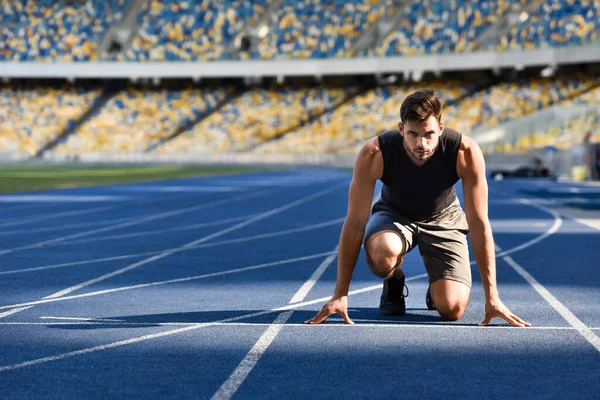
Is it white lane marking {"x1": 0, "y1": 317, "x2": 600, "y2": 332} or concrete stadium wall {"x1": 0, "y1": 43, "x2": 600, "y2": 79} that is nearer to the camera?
white lane marking {"x1": 0, "y1": 317, "x2": 600, "y2": 332}

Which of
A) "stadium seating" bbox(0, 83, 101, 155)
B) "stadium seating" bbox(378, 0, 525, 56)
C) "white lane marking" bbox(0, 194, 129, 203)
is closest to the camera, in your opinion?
"white lane marking" bbox(0, 194, 129, 203)

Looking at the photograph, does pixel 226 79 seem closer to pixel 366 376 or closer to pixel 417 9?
pixel 417 9

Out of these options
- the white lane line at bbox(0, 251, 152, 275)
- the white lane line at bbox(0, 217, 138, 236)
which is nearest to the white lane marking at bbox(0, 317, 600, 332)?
the white lane line at bbox(0, 251, 152, 275)

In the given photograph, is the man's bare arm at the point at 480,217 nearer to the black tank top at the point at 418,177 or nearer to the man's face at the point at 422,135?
the black tank top at the point at 418,177

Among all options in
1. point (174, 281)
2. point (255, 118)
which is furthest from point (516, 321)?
point (255, 118)

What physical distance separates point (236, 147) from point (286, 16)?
1192 centimetres

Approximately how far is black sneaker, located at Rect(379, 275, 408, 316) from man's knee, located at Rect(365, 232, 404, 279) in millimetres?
476

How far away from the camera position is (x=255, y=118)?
72000 millimetres

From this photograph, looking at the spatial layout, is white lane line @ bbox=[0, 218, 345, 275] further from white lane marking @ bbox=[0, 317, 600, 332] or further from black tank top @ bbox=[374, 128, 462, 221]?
black tank top @ bbox=[374, 128, 462, 221]

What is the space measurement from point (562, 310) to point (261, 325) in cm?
243

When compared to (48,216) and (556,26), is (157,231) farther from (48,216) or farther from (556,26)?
(556,26)

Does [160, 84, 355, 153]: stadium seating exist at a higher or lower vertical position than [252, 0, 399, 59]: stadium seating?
lower

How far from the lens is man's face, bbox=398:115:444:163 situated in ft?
21.5

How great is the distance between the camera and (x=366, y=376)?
5.48 metres
